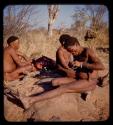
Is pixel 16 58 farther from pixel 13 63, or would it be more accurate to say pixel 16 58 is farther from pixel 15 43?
pixel 15 43

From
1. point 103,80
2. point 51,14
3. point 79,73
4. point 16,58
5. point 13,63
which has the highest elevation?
point 51,14

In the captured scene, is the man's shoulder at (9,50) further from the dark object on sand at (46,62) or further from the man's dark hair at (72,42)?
the man's dark hair at (72,42)

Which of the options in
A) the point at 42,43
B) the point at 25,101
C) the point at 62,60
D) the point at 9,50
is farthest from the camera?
the point at 42,43

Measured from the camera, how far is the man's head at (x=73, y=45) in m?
6.84

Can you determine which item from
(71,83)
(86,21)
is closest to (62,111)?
(71,83)

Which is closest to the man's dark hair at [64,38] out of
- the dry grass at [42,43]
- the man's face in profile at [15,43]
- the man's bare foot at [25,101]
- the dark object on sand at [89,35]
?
the dry grass at [42,43]

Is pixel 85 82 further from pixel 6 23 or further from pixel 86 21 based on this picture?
pixel 6 23

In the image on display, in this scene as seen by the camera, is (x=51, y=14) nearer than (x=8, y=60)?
Yes

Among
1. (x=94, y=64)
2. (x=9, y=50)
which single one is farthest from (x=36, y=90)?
(x=94, y=64)

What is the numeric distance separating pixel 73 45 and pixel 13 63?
1270mm

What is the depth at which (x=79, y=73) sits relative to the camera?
6797mm

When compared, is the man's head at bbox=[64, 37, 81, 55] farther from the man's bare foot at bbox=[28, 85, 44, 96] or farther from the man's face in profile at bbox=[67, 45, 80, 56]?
the man's bare foot at bbox=[28, 85, 44, 96]

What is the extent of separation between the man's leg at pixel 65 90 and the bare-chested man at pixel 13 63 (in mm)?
727

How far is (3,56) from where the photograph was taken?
679 cm
